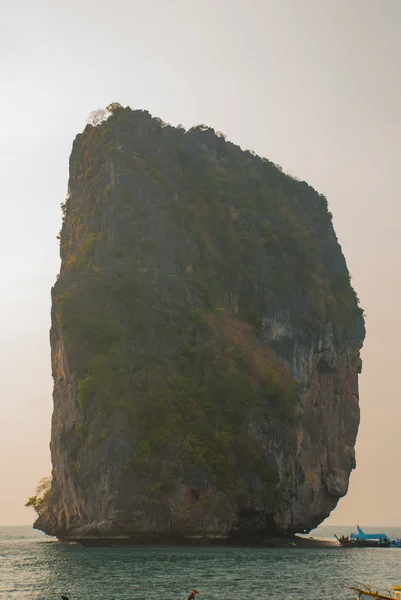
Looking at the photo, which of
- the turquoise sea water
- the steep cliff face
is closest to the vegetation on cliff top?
the steep cliff face

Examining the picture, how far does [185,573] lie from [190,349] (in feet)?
114

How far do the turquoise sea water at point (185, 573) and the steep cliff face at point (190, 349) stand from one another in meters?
6.73

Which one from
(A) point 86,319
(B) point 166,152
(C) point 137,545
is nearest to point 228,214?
(B) point 166,152

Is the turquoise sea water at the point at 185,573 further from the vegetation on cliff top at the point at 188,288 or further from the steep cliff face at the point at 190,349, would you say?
the vegetation on cliff top at the point at 188,288

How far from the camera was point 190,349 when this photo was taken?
81625mm

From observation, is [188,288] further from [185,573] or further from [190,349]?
[185,573]

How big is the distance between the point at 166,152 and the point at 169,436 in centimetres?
3973

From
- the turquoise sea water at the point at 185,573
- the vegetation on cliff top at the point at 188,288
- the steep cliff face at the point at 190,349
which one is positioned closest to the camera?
the turquoise sea water at the point at 185,573

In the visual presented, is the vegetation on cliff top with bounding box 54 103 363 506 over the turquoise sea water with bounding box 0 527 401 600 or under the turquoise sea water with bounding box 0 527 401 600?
over

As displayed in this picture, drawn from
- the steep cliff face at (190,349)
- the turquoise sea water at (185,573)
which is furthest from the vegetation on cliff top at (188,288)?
the turquoise sea water at (185,573)

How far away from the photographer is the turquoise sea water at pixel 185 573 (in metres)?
42.5

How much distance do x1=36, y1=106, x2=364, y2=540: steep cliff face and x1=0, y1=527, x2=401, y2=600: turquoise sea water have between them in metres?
6.73

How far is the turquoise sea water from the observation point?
4247cm

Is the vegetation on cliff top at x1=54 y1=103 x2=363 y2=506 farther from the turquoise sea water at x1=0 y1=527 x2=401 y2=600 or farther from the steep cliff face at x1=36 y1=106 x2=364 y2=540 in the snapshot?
the turquoise sea water at x1=0 y1=527 x2=401 y2=600
